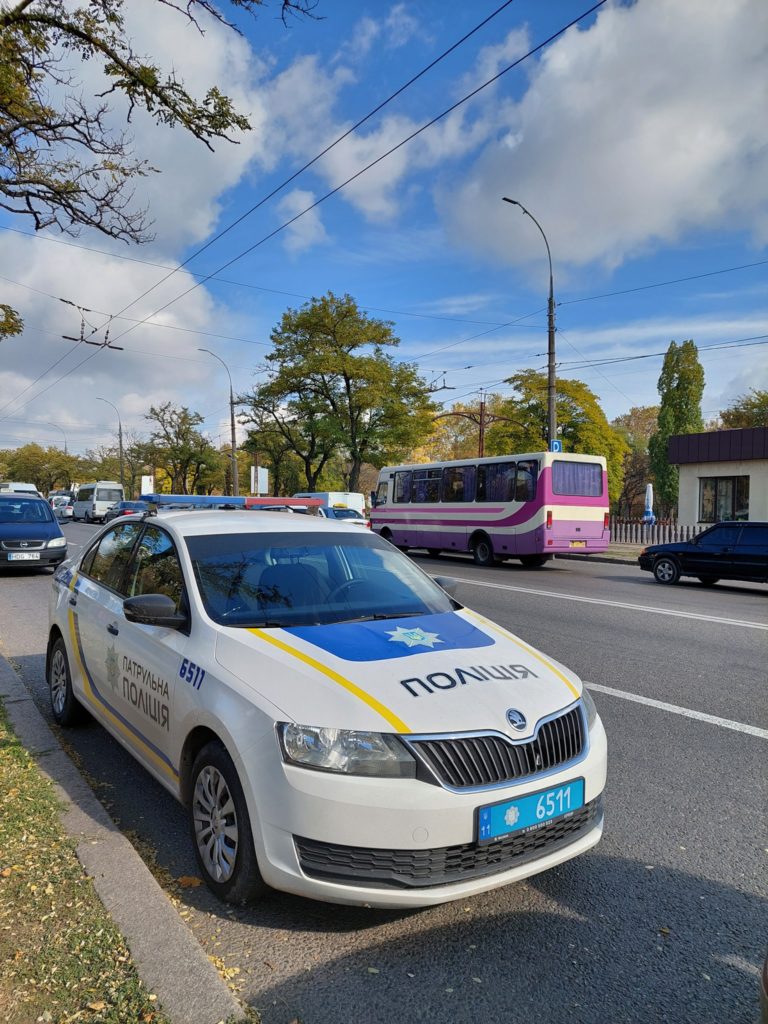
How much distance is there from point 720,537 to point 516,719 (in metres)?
14.2

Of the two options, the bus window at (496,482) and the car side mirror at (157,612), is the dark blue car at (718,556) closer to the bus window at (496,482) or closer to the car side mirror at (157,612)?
the bus window at (496,482)

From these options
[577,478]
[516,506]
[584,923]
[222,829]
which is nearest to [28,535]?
[516,506]

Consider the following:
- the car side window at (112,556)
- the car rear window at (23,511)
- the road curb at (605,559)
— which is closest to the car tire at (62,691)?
the car side window at (112,556)

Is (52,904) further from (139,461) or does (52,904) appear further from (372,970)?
(139,461)

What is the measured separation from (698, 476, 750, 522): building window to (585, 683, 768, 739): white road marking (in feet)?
82.4

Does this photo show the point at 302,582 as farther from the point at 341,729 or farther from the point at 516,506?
the point at 516,506

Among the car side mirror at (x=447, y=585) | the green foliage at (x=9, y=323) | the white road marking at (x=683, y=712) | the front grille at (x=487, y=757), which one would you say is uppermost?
the green foliage at (x=9, y=323)

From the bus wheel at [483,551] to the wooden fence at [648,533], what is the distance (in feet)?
28.1

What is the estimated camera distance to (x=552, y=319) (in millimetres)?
21391

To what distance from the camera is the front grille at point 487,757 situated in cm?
257

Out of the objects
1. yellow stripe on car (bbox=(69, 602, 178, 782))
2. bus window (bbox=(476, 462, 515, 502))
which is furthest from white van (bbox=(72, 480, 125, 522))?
yellow stripe on car (bbox=(69, 602, 178, 782))

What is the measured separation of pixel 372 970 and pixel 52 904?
1220 mm

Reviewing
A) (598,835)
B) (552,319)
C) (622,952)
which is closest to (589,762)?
(598,835)

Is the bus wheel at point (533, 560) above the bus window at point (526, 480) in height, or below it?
below
